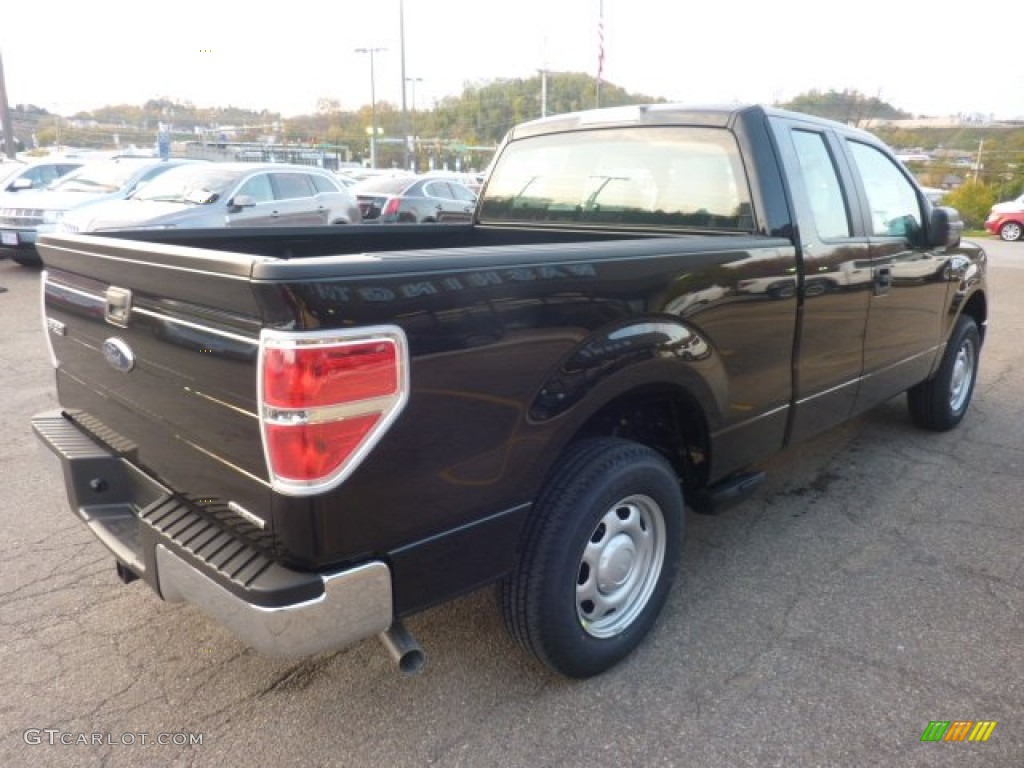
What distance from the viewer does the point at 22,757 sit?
7.25 feet

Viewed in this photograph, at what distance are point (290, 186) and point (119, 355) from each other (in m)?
10.4

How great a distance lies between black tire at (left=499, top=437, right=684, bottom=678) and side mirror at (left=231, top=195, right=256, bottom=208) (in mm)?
9410

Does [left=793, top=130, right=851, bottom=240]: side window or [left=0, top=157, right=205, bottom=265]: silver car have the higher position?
[left=793, top=130, right=851, bottom=240]: side window

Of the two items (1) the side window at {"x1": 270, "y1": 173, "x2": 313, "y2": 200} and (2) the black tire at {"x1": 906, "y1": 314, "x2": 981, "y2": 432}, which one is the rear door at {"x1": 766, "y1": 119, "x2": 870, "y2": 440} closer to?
(2) the black tire at {"x1": 906, "y1": 314, "x2": 981, "y2": 432}

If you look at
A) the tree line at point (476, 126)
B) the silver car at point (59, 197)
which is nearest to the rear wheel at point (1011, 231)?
the tree line at point (476, 126)

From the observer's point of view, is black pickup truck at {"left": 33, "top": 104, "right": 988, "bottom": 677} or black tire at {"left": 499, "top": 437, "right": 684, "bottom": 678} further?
black tire at {"left": 499, "top": 437, "right": 684, "bottom": 678}

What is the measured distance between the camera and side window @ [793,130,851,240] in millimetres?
3377

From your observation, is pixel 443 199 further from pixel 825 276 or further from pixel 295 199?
pixel 825 276

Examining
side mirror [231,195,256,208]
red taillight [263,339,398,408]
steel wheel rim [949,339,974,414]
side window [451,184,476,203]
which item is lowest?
steel wheel rim [949,339,974,414]

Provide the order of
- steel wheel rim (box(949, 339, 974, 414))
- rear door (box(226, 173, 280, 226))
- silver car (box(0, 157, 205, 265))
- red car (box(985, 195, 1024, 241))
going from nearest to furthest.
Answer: steel wheel rim (box(949, 339, 974, 414)) → rear door (box(226, 173, 280, 226)) → silver car (box(0, 157, 205, 265)) → red car (box(985, 195, 1024, 241))

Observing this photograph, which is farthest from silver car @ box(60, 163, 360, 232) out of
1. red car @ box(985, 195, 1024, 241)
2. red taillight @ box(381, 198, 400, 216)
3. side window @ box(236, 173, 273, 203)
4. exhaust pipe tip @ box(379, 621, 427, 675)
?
red car @ box(985, 195, 1024, 241)

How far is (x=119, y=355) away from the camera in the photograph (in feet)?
7.59

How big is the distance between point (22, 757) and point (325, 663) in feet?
2.95

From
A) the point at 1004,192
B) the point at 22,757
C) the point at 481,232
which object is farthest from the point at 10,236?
the point at 1004,192
